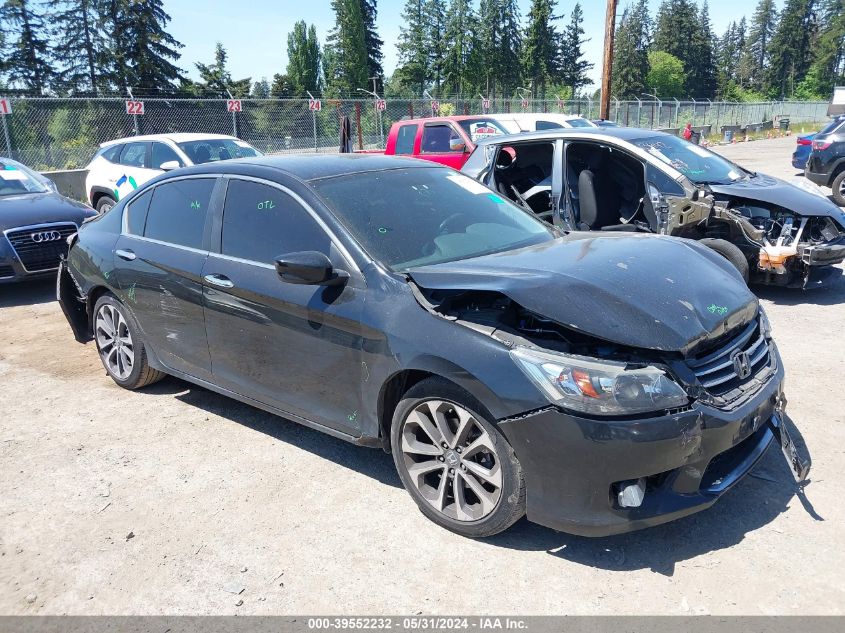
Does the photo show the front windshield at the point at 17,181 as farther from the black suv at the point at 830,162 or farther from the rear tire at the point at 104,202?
the black suv at the point at 830,162

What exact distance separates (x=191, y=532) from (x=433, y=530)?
1206mm

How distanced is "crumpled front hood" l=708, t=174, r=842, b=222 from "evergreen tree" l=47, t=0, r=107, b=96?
165 feet

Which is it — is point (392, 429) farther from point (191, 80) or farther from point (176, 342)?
point (191, 80)

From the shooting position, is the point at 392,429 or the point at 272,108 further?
the point at 272,108

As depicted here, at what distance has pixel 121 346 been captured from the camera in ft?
17.2

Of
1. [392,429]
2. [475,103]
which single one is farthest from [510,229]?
[475,103]

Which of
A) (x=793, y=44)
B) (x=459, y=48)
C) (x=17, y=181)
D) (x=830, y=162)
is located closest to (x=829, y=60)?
(x=793, y=44)

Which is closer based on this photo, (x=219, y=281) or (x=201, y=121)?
(x=219, y=281)

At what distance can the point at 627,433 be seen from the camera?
2.78m

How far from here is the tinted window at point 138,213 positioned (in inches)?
196

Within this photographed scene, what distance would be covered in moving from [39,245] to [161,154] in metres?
3.88

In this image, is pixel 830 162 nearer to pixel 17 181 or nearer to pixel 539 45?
pixel 17 181

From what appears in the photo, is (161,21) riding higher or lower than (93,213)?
higher

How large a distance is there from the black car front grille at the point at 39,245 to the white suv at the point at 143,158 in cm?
303
